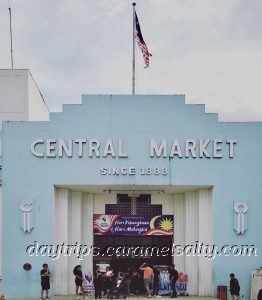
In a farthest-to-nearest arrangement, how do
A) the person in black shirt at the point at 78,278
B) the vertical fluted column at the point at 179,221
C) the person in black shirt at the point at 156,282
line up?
the vertical fluted column at the point at 179,221, the person in black shirt at the point at 156,282, the person in black shirt at the point at 78,278

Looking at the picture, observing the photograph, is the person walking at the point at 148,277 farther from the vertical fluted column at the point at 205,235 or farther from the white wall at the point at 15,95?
the white wall at the point at 15,95

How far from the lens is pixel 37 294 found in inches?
1087

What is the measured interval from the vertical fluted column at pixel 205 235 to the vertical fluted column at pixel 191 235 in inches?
24.8

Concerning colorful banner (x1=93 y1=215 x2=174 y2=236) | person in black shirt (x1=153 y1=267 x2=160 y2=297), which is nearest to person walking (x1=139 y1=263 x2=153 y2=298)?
person in black shirt (x1=153 y1=267 x2=160 y2=297)

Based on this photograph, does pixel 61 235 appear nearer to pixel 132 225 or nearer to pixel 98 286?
pixel 98 286

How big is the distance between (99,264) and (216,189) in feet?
22.0

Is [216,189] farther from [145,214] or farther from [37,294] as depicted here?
[37,294]

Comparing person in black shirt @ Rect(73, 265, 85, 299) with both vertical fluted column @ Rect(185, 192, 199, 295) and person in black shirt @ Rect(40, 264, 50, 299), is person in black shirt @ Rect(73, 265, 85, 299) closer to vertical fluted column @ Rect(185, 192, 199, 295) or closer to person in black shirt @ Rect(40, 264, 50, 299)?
person in black shirt @ Rect(40, 264, 50, 299)

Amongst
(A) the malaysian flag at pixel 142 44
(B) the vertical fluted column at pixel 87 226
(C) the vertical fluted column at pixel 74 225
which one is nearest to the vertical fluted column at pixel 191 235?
(B) the vertical fluted column at pixel 87 226

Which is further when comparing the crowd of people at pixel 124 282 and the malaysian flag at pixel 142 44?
the malaysian flag at pixel 142 44

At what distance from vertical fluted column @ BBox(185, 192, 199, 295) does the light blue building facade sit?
0.98 meters

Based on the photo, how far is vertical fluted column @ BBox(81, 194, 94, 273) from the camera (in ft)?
99.3

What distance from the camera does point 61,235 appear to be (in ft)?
94.5

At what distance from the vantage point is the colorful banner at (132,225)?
30594 mm
